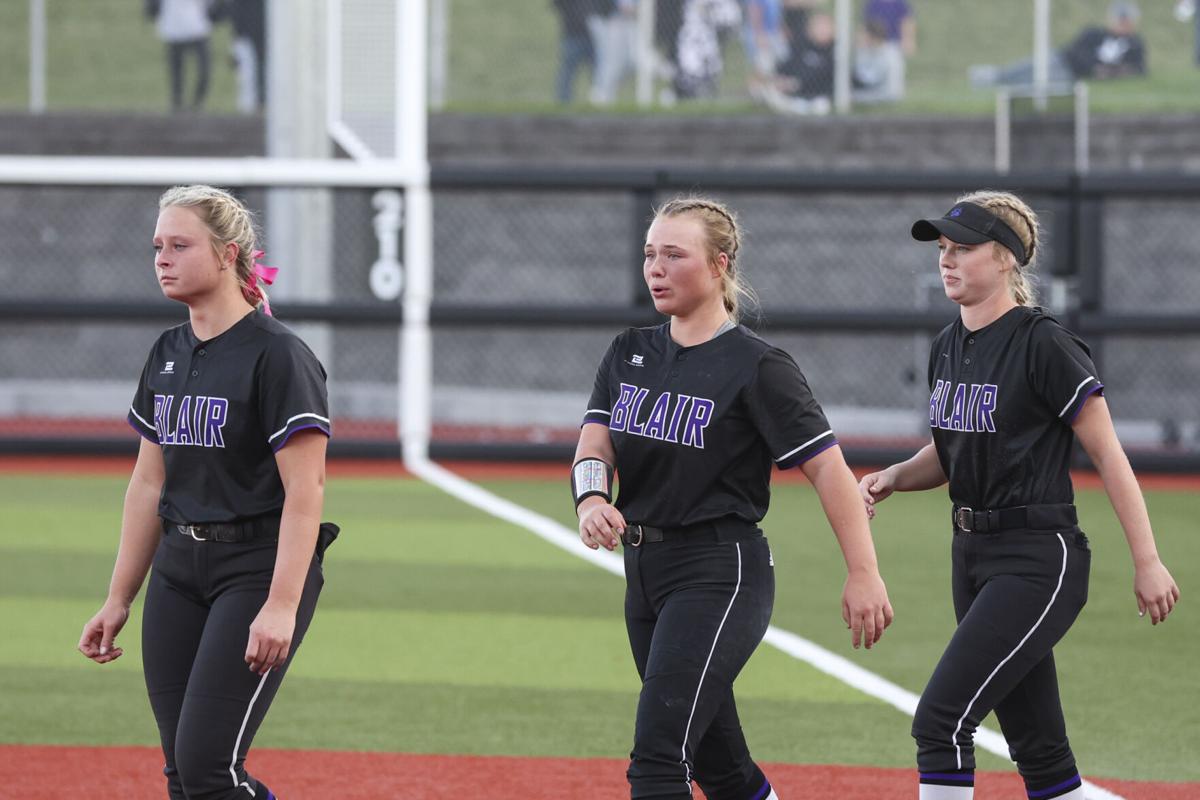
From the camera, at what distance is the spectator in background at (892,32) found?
17938mm

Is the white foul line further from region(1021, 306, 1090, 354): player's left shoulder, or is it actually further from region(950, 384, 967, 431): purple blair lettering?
region(1021, 306, 1090, 354): player's left shoulder

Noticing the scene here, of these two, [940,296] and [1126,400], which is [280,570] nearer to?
[940,296]

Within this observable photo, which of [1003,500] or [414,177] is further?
[414,177]

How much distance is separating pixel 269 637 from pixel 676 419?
1143 millimetres

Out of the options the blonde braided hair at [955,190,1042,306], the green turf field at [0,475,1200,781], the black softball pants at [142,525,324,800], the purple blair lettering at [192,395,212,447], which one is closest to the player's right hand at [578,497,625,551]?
the black softball pants at [142,525,324,800]

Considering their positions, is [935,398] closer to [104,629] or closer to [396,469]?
[104,629]

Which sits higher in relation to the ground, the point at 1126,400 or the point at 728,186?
the point at 728,186

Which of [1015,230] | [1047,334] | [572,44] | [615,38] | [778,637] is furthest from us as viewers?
[572,44]

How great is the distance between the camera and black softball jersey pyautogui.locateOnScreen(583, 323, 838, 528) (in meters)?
4.51

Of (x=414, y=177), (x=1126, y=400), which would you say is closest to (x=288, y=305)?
(x=414, y=177)

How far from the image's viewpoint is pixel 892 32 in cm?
1794

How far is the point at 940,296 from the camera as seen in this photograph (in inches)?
643

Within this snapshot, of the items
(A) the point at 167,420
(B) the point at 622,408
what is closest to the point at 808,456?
(B) the point at 622,408

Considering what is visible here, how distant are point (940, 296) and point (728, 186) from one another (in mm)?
3263
